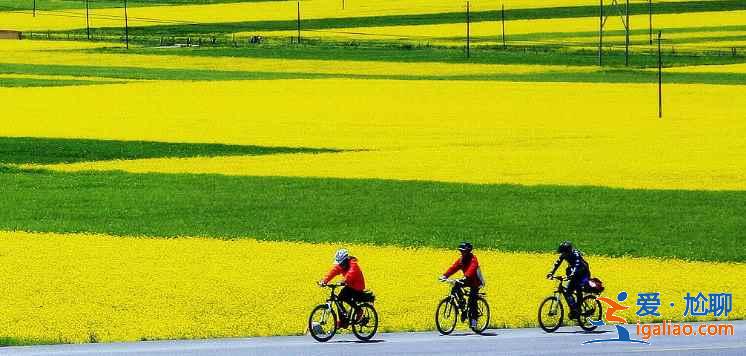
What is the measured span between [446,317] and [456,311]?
1.10 ft

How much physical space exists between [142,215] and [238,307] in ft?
48.8

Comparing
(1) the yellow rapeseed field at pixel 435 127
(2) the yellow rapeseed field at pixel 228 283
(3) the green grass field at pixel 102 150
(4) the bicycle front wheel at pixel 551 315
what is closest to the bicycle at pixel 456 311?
(4) the bicycle front wheel at pixel 551 315

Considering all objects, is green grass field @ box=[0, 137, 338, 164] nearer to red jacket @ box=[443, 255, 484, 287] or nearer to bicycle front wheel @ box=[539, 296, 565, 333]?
bicycle front wheel @ box=[539, 296, 565, 333]

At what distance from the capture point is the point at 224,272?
36062 mm

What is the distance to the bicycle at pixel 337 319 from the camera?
27062 mm

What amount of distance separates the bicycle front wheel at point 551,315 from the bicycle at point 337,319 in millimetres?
2818

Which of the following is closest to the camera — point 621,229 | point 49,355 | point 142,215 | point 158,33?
point 49,355

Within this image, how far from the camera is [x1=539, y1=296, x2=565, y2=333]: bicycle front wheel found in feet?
93.3

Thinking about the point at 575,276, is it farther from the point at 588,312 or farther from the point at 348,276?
the point at 348,276

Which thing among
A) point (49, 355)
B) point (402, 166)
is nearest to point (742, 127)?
point (402, 166)

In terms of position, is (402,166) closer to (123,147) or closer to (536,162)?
(536,162)

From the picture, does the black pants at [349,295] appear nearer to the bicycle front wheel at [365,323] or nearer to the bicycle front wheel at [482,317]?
the bicycle front wheel at [365,323]

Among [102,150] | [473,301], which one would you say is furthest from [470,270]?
[102,150]

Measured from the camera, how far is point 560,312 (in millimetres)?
28562
